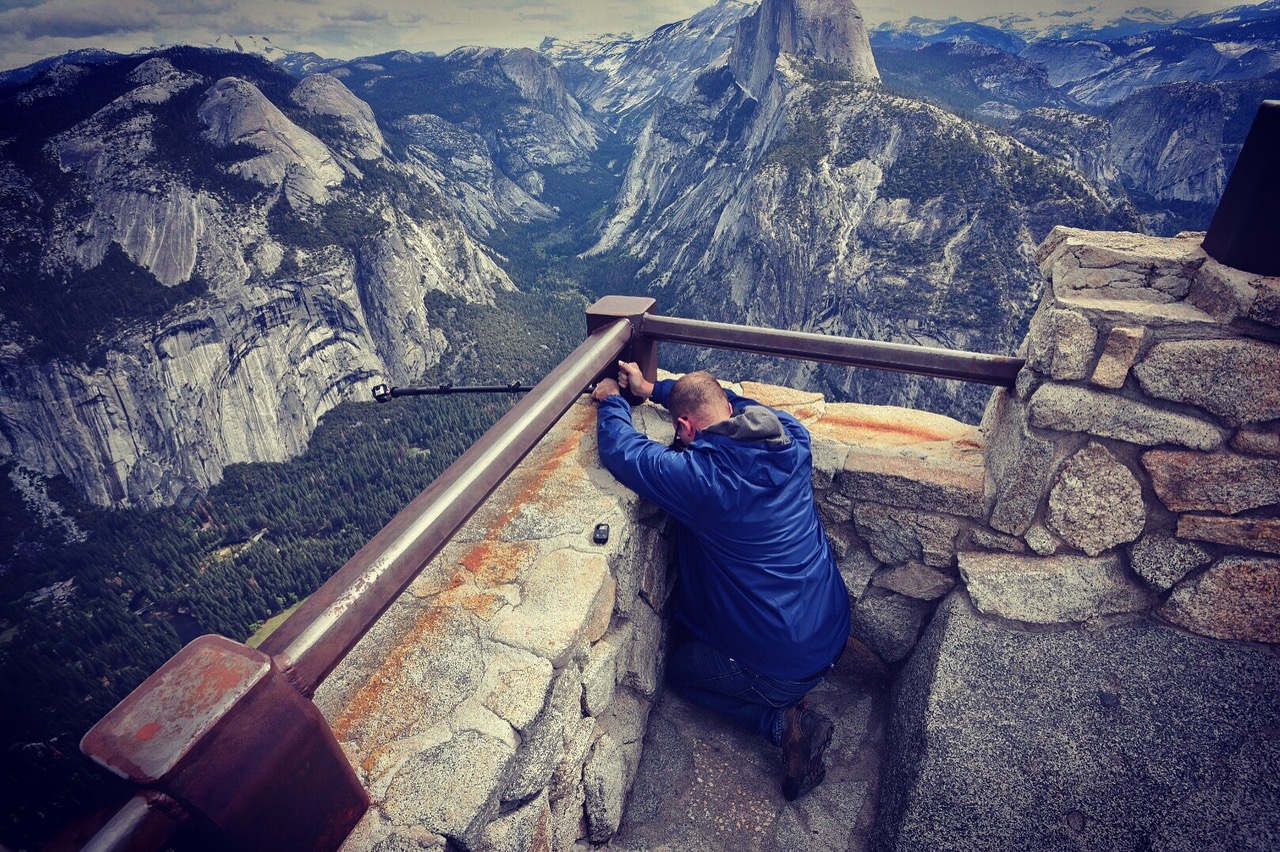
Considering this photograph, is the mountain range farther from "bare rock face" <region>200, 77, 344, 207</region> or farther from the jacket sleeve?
the jacket sleeve

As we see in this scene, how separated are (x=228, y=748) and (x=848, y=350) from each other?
3410 mm

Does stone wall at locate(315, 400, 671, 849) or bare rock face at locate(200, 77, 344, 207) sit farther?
bare rock face at locate(200, 77, 344, 207)

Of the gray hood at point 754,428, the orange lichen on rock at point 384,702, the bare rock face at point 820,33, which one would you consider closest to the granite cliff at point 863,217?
the bare rock face at point 820,33

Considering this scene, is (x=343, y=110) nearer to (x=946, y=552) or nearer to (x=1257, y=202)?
(x=946, y=552)

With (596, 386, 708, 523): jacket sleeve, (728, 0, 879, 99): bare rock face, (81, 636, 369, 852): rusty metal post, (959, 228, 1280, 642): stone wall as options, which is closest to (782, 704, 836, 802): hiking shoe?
(959, 228, 1280, 642): stone wall

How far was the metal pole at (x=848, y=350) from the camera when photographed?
131 inches

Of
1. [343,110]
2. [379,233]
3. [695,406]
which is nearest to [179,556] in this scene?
[379,233]

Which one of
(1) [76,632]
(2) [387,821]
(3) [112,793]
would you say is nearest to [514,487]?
(2) [387,821]

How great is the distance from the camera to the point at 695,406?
11.2ft

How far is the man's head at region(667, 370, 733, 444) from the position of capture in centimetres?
337

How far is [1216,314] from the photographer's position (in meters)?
2.70

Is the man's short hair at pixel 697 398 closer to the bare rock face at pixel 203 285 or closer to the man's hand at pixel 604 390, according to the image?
the man's hand at pixel 604 390

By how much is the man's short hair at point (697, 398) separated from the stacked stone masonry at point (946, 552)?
59cm

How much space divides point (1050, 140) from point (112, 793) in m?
141
